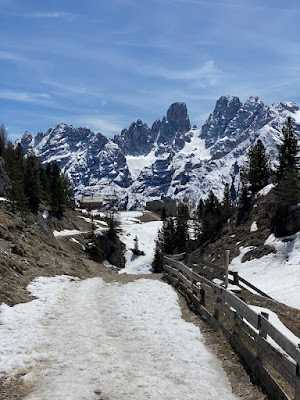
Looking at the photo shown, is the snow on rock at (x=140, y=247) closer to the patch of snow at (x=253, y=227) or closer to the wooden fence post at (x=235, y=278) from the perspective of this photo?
the patch of snow at (x=253, y=227)

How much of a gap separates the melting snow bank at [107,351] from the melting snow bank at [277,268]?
553 inches

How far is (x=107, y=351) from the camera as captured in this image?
9.36 metres

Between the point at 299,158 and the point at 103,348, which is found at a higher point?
the point at 299,158

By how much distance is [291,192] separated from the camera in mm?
40031

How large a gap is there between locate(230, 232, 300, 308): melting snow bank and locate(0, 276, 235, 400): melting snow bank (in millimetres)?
14041

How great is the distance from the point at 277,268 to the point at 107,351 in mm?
26009

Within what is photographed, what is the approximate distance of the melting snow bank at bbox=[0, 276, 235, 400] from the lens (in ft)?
24.0

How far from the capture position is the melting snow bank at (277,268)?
26.4 meters

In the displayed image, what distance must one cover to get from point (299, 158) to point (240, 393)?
50045mm

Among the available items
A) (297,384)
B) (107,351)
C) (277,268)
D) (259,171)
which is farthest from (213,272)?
(259,171)

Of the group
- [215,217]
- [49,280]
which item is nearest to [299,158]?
[215,217]

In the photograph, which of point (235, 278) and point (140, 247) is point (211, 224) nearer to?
point (140, 247)

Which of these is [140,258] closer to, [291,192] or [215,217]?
[215,217]

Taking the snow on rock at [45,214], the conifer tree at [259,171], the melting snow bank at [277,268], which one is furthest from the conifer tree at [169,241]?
the melting snow bank at [277,268]
